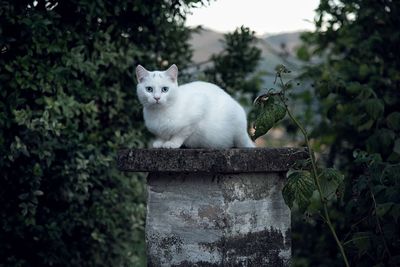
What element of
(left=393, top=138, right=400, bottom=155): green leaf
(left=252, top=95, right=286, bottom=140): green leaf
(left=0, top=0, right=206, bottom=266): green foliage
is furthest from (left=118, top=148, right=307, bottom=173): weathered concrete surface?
(left=0, top=0, right=206, bottom=266): green foliage

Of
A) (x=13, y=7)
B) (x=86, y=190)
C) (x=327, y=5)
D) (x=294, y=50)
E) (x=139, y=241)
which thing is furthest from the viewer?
(x=294, y=50)

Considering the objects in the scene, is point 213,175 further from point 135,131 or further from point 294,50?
point 294,50

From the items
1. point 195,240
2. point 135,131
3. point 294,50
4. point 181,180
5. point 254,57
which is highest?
point 294,50

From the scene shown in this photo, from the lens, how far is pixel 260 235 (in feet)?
11.8

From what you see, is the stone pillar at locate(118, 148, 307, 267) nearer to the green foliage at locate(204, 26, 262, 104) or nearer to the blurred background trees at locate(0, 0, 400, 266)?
the blurred background trees at locate(0, 0, 400, 266)

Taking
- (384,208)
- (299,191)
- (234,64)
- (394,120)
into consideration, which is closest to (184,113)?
(299,191)

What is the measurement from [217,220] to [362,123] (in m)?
1.31

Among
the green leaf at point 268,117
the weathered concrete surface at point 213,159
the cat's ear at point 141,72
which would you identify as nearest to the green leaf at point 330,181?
the weathered concrete surface at point 213,159

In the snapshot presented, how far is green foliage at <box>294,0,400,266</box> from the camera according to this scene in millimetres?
3721

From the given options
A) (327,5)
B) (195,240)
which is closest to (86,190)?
(195,240)

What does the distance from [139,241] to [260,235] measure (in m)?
2.30

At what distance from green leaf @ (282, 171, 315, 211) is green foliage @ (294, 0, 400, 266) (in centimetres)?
43

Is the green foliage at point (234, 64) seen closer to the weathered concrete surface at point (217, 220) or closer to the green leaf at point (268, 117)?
the weathered concrete surface at point (217, 220)

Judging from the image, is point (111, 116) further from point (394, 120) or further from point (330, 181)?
point (330, 181)
